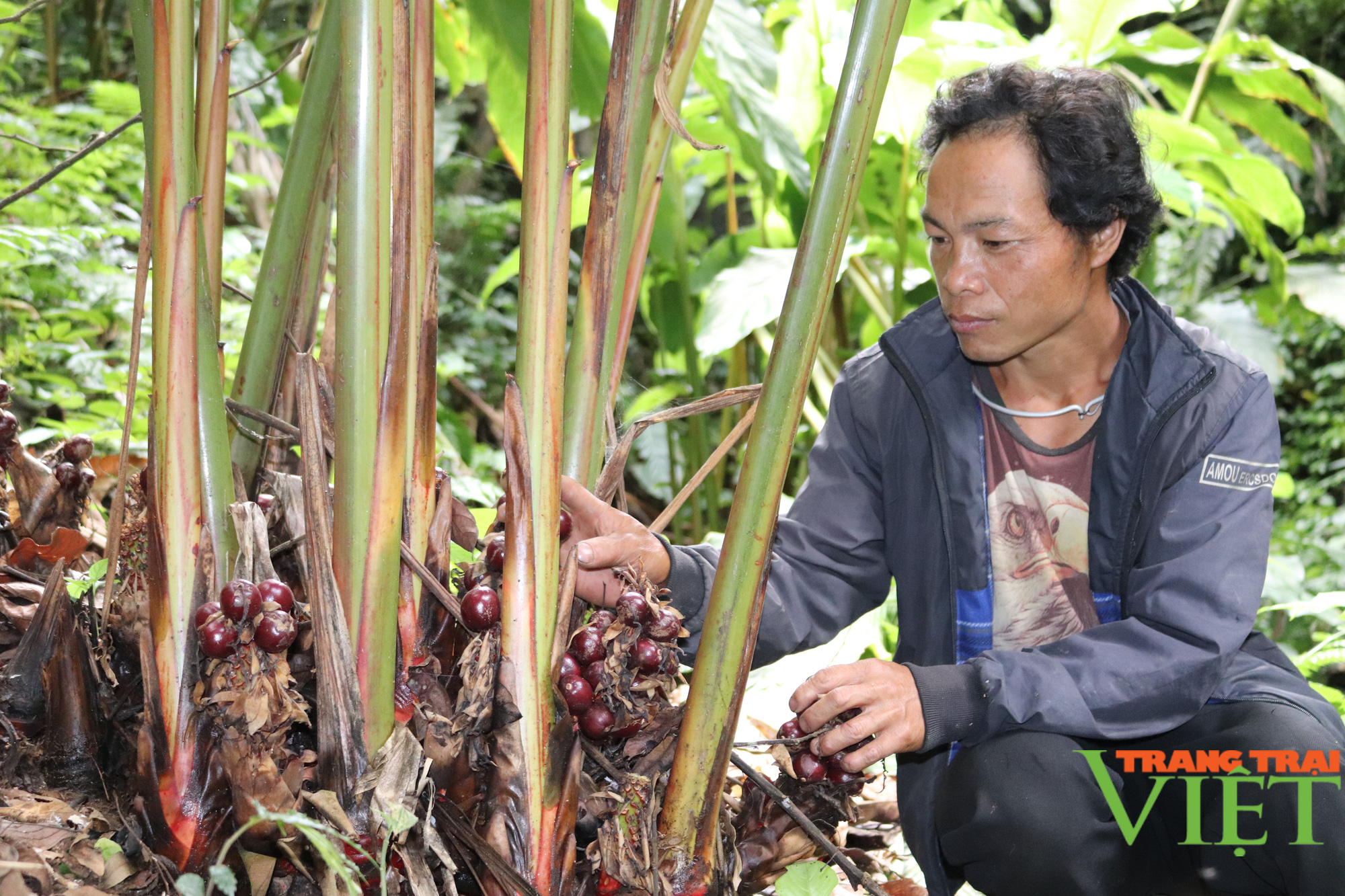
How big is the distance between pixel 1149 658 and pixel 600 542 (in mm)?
600

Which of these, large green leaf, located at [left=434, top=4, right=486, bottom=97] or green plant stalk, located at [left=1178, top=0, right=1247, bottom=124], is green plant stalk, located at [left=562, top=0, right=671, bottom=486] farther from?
green plant stalk, located at [left=1178, top=0, right=1247, bottom=124]

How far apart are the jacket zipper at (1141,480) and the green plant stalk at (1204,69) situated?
5.36 ft

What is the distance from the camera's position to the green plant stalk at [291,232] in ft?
2.97

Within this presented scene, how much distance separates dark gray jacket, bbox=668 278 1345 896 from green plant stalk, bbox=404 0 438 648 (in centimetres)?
34

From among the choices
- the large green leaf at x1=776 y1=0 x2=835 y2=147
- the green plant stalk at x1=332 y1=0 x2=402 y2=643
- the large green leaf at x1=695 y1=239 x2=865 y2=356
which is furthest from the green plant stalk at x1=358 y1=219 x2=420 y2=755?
the large green leaf at x1=776 y1=0 x2=835 y2=147

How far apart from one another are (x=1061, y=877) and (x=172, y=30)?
1.12 meters

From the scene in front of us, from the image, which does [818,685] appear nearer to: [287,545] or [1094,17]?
[287,545]

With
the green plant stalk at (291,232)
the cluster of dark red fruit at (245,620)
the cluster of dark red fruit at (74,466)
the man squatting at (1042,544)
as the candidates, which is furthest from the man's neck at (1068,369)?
the cluster of dark red fruit at (74,466)

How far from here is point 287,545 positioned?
2.83 ft

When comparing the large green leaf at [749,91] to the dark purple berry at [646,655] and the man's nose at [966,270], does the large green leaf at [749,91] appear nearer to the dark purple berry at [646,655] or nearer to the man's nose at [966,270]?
the man's nose at [966,270]

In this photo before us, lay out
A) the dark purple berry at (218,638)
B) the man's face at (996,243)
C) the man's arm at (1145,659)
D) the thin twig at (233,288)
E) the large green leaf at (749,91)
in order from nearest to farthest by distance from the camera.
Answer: the dark purple berry at (218,638)
the thin twig at (233,288)
the man's arm at (1145,659)
the man's face at (996,243)
the large green leaf at (749,91)

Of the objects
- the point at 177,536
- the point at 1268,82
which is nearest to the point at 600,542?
the point at 177,536

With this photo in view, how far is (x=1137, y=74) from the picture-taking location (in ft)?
9.39

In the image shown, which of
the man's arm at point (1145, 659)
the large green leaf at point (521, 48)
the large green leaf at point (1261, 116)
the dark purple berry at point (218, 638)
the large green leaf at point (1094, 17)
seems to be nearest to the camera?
the dark purple berry at point (218, 638)
